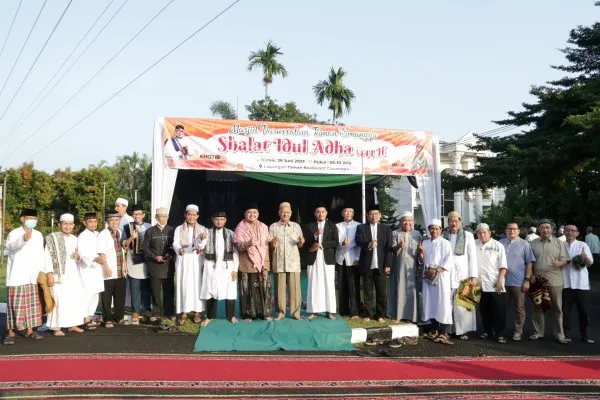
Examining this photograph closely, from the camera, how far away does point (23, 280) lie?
21.5 feet

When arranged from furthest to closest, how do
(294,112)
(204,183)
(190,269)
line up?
(294,112), (204,183), (190,269)

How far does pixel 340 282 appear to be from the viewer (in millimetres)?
7785

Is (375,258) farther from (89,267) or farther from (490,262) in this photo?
(89,267)

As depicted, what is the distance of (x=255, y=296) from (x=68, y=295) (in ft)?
7.71

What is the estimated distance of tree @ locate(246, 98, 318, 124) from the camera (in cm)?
2847

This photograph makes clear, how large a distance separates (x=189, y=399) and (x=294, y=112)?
81.9 ft

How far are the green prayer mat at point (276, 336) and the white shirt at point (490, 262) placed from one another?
180cm

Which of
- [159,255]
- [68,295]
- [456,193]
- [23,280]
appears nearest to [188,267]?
[159,255]

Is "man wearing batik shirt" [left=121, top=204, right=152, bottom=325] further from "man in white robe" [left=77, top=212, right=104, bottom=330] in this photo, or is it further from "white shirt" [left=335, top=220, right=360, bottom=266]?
"white shirt" [left=335, top=220, right=360, bottom=266]

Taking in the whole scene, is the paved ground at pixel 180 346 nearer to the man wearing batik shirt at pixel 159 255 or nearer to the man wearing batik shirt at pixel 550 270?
the man wearing batik shirt at pixel 550 270

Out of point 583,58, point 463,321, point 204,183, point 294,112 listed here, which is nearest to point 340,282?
point 463,321

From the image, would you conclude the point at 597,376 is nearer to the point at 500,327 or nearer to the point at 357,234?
the point at 500,327

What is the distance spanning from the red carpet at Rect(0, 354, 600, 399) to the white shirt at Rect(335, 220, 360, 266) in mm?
2007

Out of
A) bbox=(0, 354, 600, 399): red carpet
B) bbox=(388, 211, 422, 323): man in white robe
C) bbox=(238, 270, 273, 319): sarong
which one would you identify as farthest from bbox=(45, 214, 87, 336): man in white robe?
bbox=(388, 211, 422, 323): man in white robe
